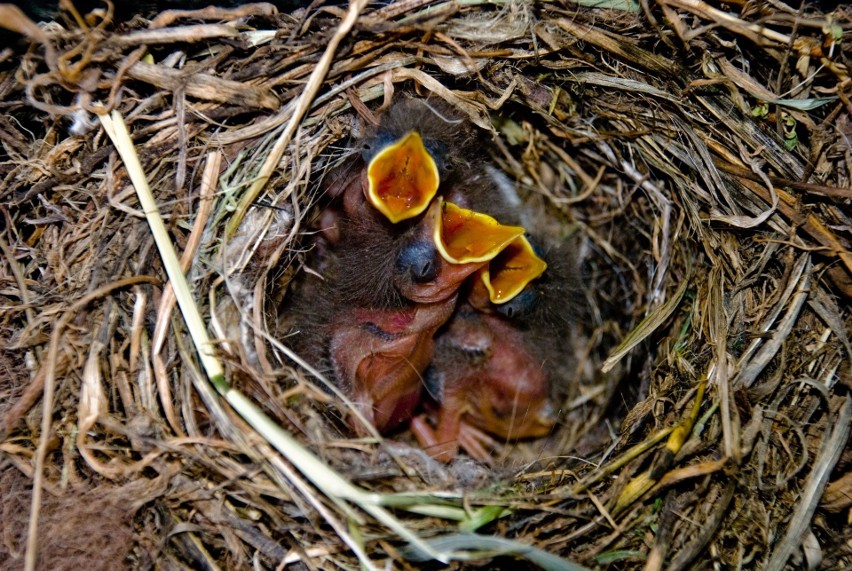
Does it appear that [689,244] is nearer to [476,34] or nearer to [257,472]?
[476,34]

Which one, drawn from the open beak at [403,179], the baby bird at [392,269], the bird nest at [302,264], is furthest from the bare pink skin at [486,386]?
the open beak at [403,179]

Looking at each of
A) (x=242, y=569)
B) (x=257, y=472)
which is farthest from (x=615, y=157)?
(x=242, y=569)

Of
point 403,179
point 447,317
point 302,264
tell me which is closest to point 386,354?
point 447,317

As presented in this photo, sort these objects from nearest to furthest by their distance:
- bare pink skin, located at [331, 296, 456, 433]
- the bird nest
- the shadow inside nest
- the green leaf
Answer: the bird nest
the green leaf
the shadow inside nest
bare pink skin, located at [331, 296, 456, 433]

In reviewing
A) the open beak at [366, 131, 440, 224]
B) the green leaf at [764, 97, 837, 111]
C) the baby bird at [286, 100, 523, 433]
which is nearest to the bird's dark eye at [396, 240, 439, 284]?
the baby bird at [286, 100, 523, 433]

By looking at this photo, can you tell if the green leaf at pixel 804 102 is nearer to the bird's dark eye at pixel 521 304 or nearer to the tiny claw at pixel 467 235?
the tiny claw at pixel 467 235

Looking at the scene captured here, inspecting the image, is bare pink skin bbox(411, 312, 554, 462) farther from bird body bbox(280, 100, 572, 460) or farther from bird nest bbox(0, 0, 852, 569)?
bird nest bbox(0, 0, 852, 569)
